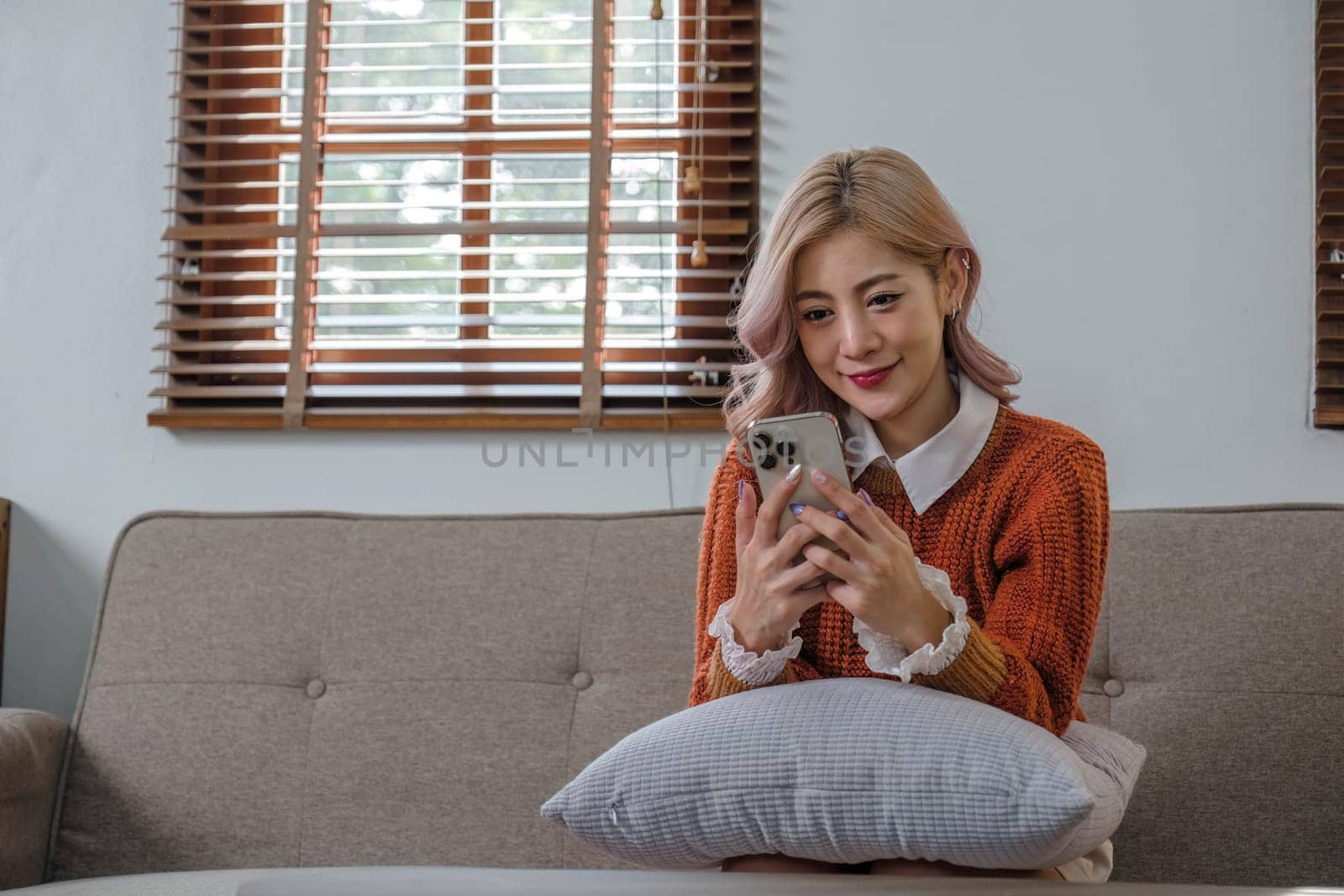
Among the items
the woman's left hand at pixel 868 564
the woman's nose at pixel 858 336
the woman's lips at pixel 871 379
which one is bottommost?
the woman's left hand at pixel 868 564

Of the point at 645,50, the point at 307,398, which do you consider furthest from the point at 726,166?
the point at 307,398

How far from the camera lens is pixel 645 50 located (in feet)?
7.66

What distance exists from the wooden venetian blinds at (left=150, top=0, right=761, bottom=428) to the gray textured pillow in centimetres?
117

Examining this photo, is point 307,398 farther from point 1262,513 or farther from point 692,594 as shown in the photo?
point 1262,513

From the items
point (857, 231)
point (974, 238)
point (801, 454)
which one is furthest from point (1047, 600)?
point (974, 238)

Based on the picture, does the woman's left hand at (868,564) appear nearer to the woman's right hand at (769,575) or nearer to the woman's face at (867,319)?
the woman's right hand at (769,575)

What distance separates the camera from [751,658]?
3.86 feet

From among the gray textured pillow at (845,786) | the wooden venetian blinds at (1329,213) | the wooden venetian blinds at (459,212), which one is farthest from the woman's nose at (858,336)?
the wooden venetian blinds at (1329,213)

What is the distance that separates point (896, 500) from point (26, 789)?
3.93 feet

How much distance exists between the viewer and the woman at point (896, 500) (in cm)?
110

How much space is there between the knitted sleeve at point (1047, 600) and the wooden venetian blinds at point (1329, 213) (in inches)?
40.1

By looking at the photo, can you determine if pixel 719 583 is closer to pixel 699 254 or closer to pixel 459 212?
pixel 699 254

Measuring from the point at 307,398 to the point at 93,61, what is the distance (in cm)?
77

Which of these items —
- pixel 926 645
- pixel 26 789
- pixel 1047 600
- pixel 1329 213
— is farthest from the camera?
pixel 1329 213
